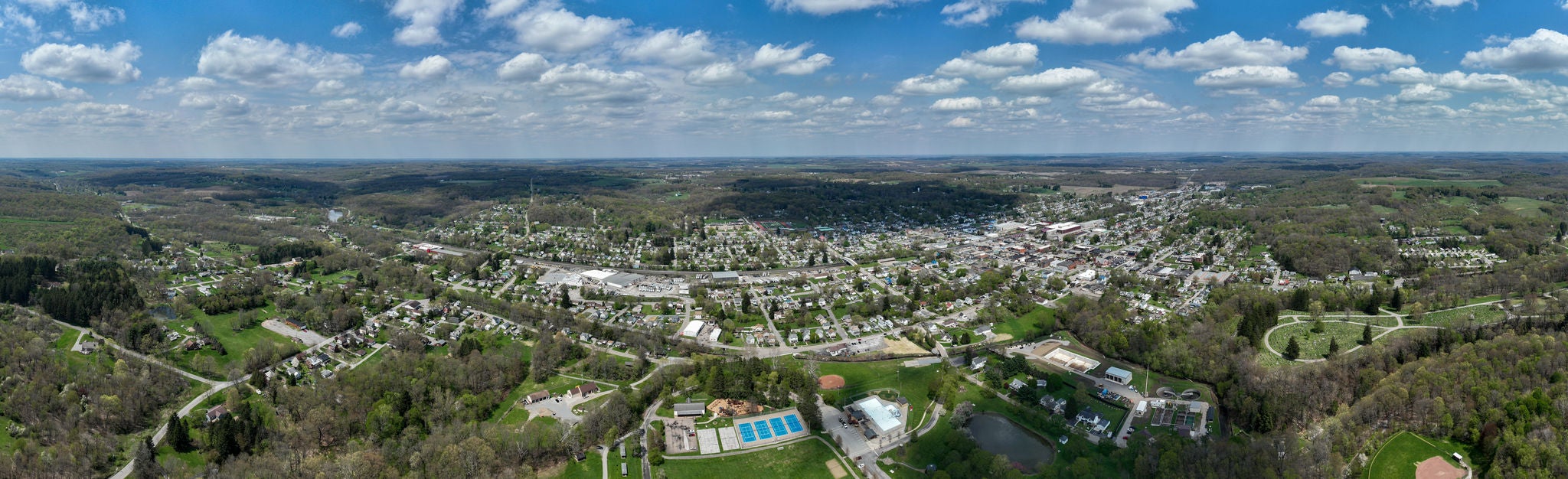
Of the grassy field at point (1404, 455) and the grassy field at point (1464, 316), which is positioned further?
→ the grassy field at point (1464, 316)

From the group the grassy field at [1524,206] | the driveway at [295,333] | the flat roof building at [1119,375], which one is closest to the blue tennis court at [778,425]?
the flat roof building at [1119,375]

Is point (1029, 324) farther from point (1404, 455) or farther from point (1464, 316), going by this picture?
point (1464, 316)

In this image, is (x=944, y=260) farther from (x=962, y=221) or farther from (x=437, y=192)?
(x=437, y=192)

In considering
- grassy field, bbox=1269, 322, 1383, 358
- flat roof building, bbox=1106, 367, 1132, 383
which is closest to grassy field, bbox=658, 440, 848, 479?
flat roof building, bbox=1106, 367, 1132, 383

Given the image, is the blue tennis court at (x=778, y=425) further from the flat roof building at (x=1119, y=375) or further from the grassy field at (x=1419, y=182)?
the grassy field at (x=1419, y=182)

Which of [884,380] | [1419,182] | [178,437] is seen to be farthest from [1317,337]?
[1419,182]

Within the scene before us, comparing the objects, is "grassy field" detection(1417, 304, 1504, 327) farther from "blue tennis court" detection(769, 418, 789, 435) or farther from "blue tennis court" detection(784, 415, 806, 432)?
"blue tennis court" detection(769, 418, 789, 435)
